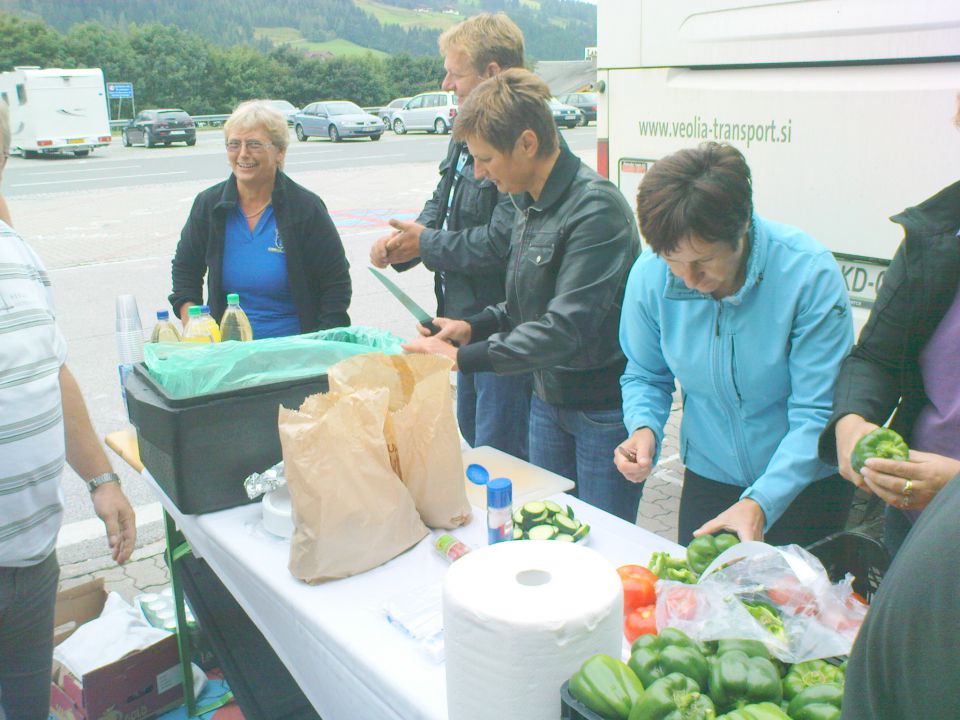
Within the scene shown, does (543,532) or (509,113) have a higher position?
(509,113)

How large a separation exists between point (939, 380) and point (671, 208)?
0.69 m

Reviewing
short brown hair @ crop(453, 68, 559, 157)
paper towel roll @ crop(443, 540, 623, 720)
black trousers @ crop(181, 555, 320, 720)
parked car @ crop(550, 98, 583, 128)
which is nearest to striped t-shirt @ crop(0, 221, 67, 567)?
black trousers @ crop(181, 555, 320, 720)

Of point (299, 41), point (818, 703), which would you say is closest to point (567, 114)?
point (818, 703)

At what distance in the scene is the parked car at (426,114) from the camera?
1141 inches

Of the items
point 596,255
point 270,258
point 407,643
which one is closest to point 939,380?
point 596,255

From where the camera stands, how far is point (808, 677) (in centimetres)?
120

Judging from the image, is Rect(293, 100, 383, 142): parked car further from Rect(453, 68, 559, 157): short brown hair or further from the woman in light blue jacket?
the woman in light blue jacket

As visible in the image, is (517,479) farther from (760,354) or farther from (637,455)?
(760,354)

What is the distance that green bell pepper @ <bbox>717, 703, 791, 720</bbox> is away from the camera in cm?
107

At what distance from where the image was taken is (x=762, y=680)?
3.78ft

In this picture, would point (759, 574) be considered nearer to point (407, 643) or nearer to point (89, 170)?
point (407, 643)

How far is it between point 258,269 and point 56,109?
23.9m

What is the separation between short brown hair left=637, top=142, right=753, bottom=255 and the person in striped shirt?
137cm

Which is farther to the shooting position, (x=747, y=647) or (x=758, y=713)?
(x=747, y=647)
